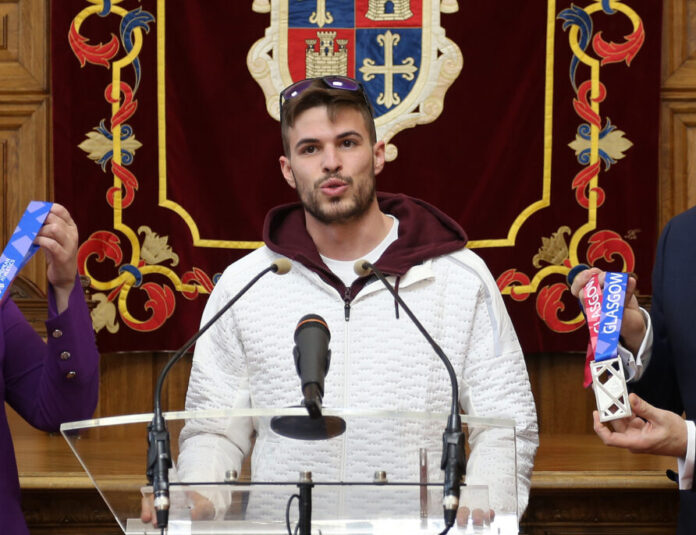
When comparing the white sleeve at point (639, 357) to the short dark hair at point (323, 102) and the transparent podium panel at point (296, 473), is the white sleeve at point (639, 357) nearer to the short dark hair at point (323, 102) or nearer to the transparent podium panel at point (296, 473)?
the transparent podium panel at point (296, 473)

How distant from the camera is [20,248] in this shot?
223cm

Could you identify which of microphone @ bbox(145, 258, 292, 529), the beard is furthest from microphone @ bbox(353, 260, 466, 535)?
the beard

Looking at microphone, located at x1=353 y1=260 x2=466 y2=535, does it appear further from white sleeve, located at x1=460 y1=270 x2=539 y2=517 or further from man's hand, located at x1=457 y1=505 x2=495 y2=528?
white sleeve, located at x1=460 y1=270 x2=539 y2=517

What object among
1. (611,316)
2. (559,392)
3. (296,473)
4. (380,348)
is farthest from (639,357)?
(559,392)

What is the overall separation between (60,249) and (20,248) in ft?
0.26

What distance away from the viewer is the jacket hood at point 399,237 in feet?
8.85

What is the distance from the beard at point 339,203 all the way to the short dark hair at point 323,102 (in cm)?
13

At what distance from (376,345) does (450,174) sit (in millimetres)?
1425

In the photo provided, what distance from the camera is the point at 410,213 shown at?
2863mm

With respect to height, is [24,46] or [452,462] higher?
[24,46]

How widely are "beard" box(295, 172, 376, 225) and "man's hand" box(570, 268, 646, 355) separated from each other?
2.03 ft

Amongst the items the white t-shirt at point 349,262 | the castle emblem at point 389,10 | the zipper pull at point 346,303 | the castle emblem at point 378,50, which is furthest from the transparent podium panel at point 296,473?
the castle emblem at point 389,10

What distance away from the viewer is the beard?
271 cm

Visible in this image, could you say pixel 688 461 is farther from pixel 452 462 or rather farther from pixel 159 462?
pixel 159 462
